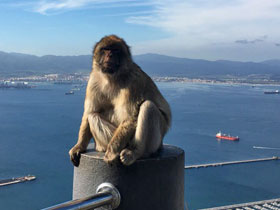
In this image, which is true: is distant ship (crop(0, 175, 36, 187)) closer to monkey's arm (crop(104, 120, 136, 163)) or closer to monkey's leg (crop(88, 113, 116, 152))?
monkey's leg (crop(88, 113, 116, 152))

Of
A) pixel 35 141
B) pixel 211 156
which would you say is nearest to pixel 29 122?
pixel 35 141

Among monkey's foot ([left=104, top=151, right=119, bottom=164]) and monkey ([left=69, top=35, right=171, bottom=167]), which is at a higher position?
monkey ([left=69, top=35, right=171, bottom=167])

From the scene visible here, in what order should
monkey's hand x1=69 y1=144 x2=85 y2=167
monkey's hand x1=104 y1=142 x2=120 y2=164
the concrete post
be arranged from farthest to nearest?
monkey's hand x1=69 y1=144 x2=85 y2=167
monkey's hand x1=104 y1=142 x2=120 y2=164
the concrete post

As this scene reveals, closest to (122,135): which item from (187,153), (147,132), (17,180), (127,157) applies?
(147,132)

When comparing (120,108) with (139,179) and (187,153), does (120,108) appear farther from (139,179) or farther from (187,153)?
(187,153)

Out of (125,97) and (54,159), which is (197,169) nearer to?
(54,159)

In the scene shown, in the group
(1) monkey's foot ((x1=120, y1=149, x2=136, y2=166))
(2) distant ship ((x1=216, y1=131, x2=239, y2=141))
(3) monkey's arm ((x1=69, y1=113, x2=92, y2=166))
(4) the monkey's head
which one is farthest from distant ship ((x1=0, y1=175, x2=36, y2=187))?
(1) monkey's foot ((x1=120, y1=149, x2=136, y2=166))

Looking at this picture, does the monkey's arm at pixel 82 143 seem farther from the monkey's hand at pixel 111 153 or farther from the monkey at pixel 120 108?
the monkey's hand at pixel 111 153

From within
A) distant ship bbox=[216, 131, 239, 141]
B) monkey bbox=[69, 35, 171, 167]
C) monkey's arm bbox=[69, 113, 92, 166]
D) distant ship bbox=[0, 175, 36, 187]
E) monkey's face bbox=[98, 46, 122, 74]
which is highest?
monkey's face bbox=[98, 46, 122, 74]
